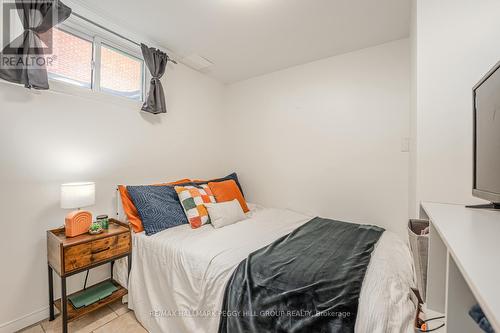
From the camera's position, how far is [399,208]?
2.19 m

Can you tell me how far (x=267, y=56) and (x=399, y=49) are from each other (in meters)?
1.32

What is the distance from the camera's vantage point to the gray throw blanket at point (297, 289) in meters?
1.01

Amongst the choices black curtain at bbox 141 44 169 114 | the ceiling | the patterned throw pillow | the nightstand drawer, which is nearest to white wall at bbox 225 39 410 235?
the ceiling

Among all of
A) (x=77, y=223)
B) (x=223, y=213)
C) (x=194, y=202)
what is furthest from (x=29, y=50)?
(x=223, y=213)

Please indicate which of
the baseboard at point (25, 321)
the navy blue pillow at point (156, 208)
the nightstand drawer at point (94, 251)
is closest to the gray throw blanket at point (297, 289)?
the navy blue pillow at point (156, 208)

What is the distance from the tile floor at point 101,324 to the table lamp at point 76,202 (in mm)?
683

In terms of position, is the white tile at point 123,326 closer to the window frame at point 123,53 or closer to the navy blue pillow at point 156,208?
the navy blue pillow at point 156,208

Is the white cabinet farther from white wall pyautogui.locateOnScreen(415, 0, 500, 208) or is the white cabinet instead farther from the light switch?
the light switch

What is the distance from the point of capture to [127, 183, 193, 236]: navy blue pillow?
1891 millimetres

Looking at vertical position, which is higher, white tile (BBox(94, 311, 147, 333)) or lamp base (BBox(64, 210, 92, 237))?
lamp base (BBox(64, 210, 92, 237))

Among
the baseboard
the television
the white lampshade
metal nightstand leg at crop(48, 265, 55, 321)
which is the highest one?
the television

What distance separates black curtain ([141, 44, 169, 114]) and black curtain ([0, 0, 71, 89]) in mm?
764

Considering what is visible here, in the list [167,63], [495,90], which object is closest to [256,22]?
[167,63]

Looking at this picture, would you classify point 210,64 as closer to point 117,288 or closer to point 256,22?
point 256,22
